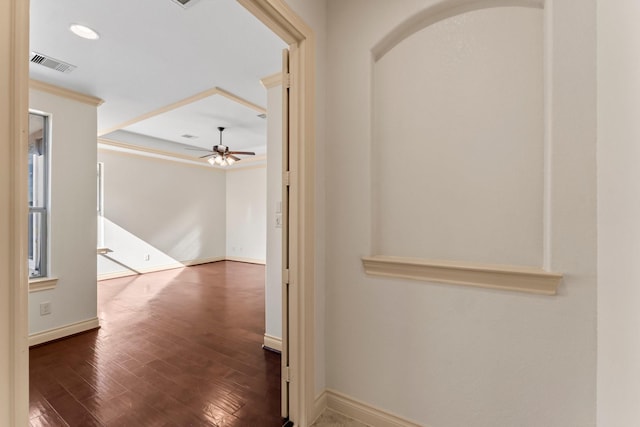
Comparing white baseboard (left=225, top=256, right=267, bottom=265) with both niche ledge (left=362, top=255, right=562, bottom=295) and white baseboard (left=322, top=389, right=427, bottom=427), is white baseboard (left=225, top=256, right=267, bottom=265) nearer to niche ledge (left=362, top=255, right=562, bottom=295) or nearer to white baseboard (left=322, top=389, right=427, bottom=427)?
white baseboard (left=322, top=389, right=427, bottom=427)

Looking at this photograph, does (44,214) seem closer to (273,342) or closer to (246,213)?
(273,342)

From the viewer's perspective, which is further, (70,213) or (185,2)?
(70,213)

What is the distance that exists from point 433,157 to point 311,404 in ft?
5.35

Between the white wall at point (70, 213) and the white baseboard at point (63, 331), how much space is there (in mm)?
46

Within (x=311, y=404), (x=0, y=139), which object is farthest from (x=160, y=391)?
(x=0, y=139)

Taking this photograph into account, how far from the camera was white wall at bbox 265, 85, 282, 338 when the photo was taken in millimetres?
2684

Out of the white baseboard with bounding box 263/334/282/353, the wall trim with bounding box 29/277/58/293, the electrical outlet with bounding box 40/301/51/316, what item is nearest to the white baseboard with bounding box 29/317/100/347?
the electrical outlet with bounding box 40/301/51/316

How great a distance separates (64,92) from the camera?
3248 millimetres

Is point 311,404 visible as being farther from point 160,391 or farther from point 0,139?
point 0,139

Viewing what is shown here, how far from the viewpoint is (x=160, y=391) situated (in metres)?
2.12

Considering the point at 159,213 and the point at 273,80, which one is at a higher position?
the point at 273,80

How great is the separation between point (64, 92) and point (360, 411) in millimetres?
4316

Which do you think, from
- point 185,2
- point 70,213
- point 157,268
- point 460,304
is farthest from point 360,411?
point 157,268
